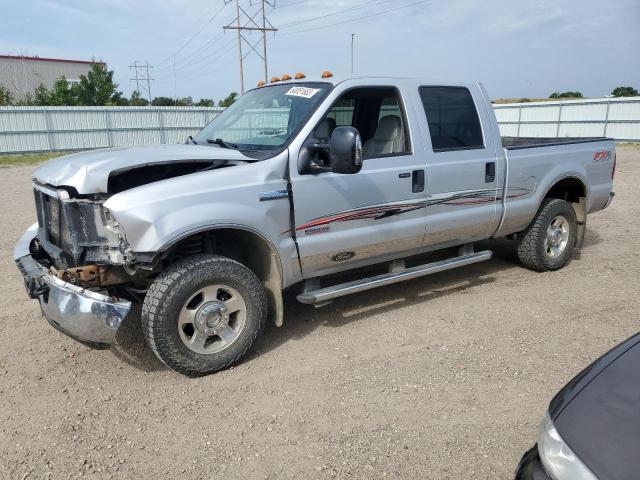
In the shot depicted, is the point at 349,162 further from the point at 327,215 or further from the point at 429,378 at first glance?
the point at 429,378

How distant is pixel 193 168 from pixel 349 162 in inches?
45.8

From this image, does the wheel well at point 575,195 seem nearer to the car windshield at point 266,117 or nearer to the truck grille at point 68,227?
the car windshield at point 266,117

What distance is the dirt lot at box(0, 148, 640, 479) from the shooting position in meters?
2.84

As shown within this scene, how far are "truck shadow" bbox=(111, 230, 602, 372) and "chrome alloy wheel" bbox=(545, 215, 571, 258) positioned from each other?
1.41ft

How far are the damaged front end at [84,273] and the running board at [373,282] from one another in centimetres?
133

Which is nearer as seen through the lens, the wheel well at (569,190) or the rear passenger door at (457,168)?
the rear passenger door at (457,168)

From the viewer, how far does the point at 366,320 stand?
181 inches

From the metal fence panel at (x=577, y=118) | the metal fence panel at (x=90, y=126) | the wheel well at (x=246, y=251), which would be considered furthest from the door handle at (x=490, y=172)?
the metal fence panel at (x=577, y=118)

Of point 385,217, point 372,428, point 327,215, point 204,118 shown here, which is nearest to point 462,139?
point 385,217

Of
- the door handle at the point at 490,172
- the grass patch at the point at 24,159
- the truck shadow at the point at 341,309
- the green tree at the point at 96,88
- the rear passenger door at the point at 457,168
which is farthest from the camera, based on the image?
the green tree at the point at 96,88

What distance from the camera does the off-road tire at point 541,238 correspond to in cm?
570

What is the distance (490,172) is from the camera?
4996mm

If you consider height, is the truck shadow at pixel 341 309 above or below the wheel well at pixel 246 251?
below

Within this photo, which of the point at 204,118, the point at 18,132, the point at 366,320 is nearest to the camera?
the point at 366,320
